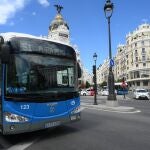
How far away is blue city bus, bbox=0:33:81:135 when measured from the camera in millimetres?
8688

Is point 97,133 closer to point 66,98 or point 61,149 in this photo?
point 66,98

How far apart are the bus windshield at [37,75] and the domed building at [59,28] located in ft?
366

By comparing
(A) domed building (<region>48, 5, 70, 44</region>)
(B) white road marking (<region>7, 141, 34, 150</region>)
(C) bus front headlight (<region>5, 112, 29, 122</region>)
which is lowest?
(B) white road marking (<region>7, 141, 34, 150</region>)

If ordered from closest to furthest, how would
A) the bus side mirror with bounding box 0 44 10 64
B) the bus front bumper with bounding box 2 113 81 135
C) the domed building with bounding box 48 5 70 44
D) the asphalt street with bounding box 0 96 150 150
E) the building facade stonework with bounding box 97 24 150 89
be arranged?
the asphalt street with bounding box 0 96 150 150 < the bus side mirror with bounding box 0 44 10 64 < the bus front bumper with bounding box 2 113 81 135 < the domed building with bounding box 48 5 70 44 < the building facade stonework with bounding box 97 24 150 89

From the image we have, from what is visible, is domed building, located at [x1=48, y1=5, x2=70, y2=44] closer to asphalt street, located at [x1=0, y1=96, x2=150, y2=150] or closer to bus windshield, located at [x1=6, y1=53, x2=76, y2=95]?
asphalt street, located at [x1=0, y1=96, x2=150, y2=150]

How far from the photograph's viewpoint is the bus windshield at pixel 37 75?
28.7ft

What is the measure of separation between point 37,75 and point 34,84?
11.4 inches

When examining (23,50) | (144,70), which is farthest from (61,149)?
(144,70)

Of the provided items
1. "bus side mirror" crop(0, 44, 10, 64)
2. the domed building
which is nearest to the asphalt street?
"bus side mirror" crop(0, 44, 10, 64)

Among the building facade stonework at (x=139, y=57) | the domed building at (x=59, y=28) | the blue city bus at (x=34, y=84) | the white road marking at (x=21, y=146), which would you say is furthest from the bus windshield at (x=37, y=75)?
the building facade stonework at (x=139, y=57)

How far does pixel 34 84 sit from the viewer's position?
9.02 meters

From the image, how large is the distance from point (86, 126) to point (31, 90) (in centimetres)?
349

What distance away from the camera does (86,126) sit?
1175 cm

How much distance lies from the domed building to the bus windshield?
11149cm
